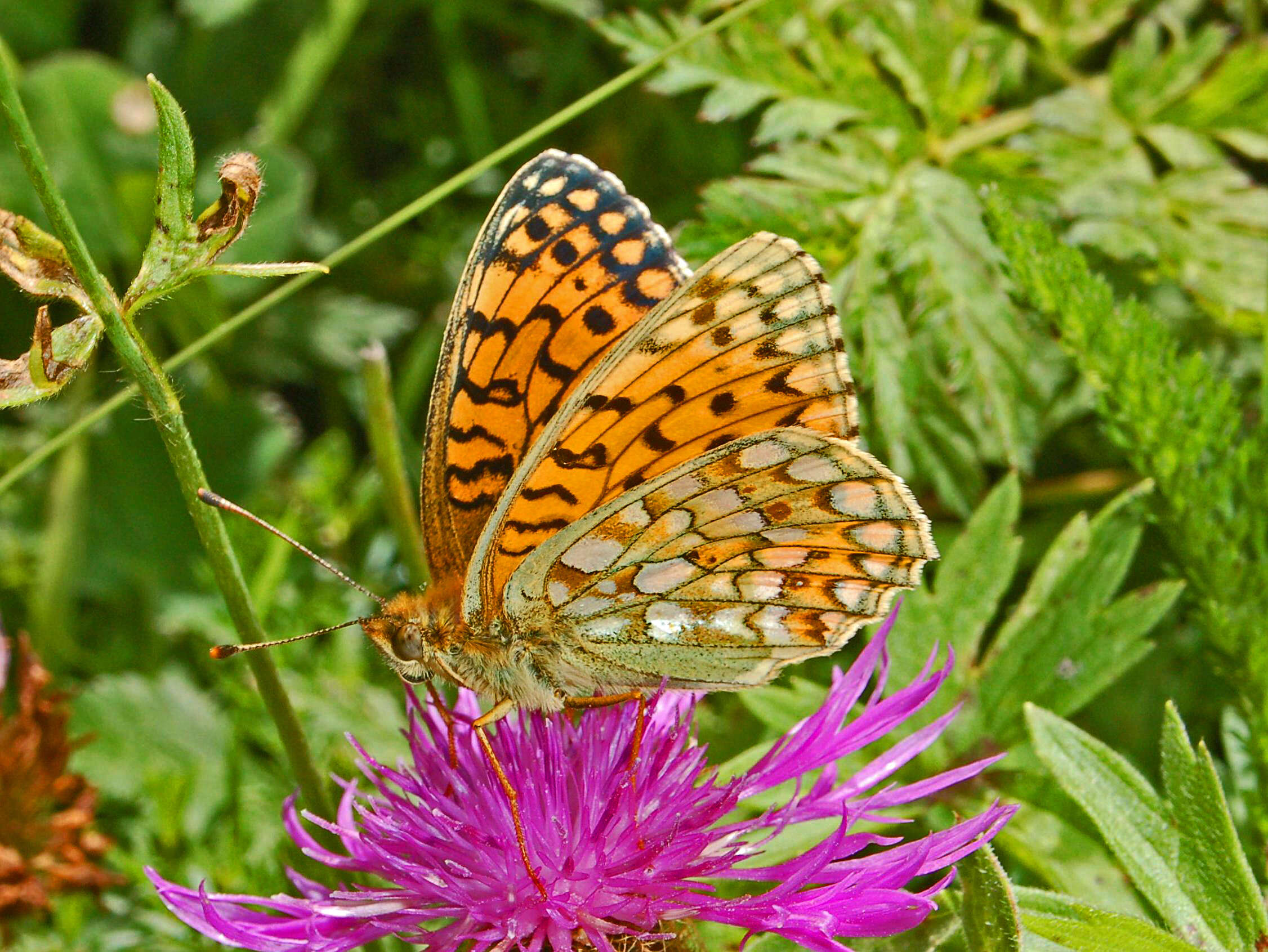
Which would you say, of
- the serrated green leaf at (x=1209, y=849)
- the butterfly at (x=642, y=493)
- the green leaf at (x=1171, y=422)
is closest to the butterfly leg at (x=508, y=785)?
the butterfly at (x=642, y=493)

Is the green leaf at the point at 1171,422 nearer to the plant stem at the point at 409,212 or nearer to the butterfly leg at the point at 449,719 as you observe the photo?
the plant stem at the point at 409,212

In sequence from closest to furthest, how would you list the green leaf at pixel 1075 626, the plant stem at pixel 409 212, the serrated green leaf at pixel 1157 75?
the green leaf at pixel 1075 626 < the plant stem at pixel 409 212 < the serrated green leaf at pixel 1157 75

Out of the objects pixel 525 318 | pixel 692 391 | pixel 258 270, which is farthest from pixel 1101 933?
pixel 258 270

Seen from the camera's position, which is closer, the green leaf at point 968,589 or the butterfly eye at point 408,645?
the butterfly eye at point 408,645

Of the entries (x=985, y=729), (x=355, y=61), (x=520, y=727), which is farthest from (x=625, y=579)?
(x=355, y=61)

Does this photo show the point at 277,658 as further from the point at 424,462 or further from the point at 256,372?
the point at 256,372

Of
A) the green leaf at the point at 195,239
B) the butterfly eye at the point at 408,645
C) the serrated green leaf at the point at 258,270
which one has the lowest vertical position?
the butterfly eye at the point at 408,645

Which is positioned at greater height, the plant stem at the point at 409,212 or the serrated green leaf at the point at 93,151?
the serrated green leaf at the point at 93,151
